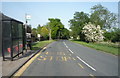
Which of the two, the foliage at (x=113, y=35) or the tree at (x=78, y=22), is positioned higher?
the tree at (x=78, y=22)

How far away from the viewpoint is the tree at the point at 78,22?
3180 inches

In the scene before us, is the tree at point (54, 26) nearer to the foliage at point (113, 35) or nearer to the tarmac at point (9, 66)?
the foliage at point (113, 35)

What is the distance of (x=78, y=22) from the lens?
271ft

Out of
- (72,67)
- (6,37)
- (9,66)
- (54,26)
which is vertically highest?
(54,26)

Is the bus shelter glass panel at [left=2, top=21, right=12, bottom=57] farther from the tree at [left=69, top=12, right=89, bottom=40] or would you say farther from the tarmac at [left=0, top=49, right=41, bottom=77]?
the tree at [left=69, top=12, right=89, bottom=40]

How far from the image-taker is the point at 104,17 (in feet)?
246

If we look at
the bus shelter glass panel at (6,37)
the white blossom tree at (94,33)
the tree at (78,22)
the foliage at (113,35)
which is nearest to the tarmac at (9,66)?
the bus shelter glass panel at (6,37)

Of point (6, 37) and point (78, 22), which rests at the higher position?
point (78, 22)

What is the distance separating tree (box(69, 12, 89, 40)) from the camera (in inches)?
3180

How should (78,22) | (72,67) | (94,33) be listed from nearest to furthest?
(72,67) → (94,33) → (78,22)

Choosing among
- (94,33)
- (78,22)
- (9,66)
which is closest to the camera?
(9,66)

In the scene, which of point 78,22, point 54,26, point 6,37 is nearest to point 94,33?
point 78,22

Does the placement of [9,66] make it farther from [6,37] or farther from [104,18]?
[104,18]

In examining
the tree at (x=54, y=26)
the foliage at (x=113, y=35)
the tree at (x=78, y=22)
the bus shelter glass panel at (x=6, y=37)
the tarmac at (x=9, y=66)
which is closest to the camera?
the tarmac at (x=9, y=66)
